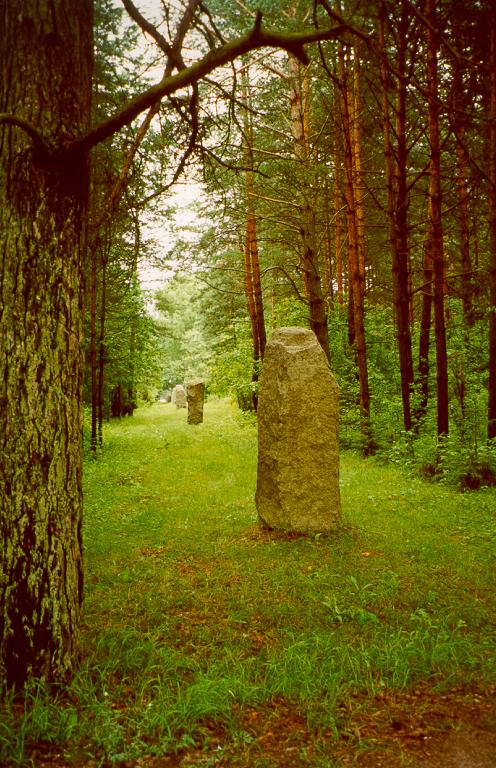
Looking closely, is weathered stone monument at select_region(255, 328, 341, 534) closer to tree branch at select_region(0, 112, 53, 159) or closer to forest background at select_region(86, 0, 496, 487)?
forest background at select_region(86, 0, 496, 487)

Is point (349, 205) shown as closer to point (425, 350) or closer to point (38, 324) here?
point (425, 350)

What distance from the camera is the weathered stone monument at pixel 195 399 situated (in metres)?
19.9

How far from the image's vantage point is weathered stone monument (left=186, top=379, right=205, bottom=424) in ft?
65.2

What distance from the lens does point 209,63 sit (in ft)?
9.12

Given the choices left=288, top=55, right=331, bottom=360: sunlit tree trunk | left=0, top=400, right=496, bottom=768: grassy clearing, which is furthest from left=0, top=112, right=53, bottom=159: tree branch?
left=288, top=55, right=331, bottom=360: sunlit tree trunk

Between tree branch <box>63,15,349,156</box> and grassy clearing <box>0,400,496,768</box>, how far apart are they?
11.3ft

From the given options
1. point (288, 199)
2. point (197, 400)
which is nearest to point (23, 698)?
point (288, 199)

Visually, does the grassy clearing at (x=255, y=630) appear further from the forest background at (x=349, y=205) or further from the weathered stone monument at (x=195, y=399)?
the weathered stone monument at (x=195, y=399)

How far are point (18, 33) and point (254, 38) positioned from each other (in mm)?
1590

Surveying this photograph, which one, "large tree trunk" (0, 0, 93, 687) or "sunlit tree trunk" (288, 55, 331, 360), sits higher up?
"sunlit tree trunk" (288, 55, 331, 360)

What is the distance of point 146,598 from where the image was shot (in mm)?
4594

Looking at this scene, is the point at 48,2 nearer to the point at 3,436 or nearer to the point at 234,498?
the point at 3,436

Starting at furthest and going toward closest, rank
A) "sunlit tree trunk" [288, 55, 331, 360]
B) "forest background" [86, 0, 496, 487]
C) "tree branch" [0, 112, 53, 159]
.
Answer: "sunlit tree trunk" [288, 55, 331, 360] < "forest background" [86, 0, 496, 487] < "tree branch" [0, 112, 53, 159]

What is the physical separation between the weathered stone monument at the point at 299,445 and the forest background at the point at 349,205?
2517 millimetres
